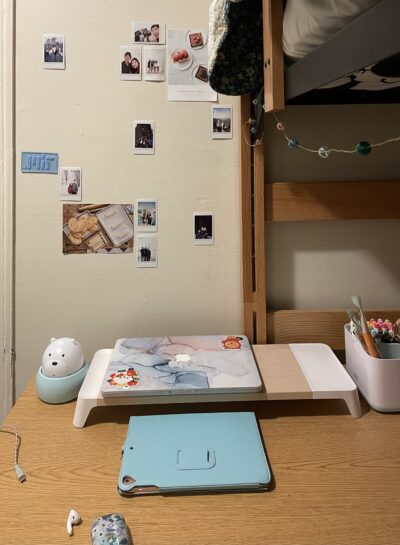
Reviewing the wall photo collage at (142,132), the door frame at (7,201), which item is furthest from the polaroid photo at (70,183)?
the door frame at (7,201)

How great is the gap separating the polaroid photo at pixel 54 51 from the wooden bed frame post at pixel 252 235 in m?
0.45

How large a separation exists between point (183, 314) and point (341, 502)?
0.59 m

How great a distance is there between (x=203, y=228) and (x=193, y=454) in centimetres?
56

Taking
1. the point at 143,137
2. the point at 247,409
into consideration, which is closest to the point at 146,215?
the point at 143,137

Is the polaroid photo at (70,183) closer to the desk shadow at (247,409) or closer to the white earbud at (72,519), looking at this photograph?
the desk shadow at (247,409)

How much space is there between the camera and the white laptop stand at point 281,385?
0.77 m

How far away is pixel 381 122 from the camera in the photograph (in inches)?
41.3

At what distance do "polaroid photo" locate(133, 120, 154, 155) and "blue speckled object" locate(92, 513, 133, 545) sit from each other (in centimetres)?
79

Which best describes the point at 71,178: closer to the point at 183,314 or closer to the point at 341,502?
the point at 183,314

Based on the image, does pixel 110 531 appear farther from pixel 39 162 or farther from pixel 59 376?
pixel 39 162

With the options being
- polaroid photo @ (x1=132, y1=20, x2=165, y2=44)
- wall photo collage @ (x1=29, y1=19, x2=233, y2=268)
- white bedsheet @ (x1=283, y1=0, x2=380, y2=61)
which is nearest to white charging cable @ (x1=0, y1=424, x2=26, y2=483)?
wall photo collage @ (x1=29, y1=19, x2=233, y2=268)

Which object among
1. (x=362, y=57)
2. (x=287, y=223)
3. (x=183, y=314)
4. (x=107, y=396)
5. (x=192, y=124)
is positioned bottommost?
(x=107, y=396)

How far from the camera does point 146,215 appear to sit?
1057mm

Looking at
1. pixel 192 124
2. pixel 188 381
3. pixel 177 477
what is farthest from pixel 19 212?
pixel 177 477
